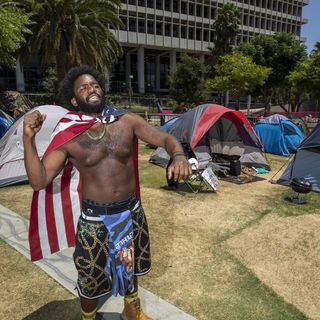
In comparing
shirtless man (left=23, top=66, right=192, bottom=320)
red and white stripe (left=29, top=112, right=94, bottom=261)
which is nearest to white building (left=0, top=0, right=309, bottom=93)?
red and white stripe (left=29, top=112, right=94, bottom=261)

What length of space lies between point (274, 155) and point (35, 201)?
463 inches

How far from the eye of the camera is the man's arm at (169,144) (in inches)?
82.1

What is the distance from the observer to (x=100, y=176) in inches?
99.4

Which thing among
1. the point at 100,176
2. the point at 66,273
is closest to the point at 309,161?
the point at 66,273

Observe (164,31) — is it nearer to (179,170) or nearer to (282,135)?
(282,135)

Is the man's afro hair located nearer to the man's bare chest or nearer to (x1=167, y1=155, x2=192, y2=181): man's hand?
the man's bare chest

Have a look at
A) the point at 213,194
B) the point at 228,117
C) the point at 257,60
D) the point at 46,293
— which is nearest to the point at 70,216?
the point at 46,293

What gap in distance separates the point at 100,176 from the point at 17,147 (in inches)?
241

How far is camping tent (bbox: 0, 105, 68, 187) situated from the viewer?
25.7 ft

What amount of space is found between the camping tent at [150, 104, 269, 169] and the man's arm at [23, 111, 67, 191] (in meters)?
7.46

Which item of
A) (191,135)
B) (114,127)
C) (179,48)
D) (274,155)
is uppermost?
(179,48)

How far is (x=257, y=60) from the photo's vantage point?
34375mm

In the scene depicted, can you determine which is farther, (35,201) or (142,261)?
(35,201)

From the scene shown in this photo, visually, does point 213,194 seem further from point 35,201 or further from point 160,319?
point 35,201
